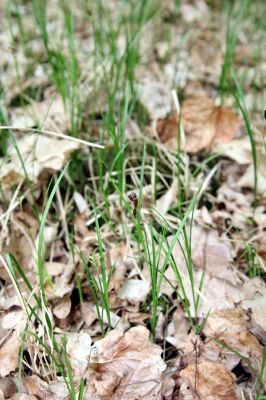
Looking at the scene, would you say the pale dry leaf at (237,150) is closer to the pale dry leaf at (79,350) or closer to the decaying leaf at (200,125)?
the decaying leaf at (200,125)

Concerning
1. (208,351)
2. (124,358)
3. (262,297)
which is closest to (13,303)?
(124,358)

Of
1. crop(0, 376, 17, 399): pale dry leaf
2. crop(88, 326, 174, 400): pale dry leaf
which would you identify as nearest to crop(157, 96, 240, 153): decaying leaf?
crop(88, 326, 174, 400): pale dry leaf

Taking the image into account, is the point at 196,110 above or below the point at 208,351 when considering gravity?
above

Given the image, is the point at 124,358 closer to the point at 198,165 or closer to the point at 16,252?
the point at 16,252

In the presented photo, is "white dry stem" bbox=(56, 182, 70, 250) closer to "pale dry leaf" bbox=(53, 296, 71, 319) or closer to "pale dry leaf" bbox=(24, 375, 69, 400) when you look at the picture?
"pale dry leaf" bbox=(53, 296, 71, 319)

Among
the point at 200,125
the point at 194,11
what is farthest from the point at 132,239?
the point at 194,11

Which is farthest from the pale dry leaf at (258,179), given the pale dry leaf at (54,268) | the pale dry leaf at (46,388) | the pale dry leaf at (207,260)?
the pale dry leaf at (46,388)
